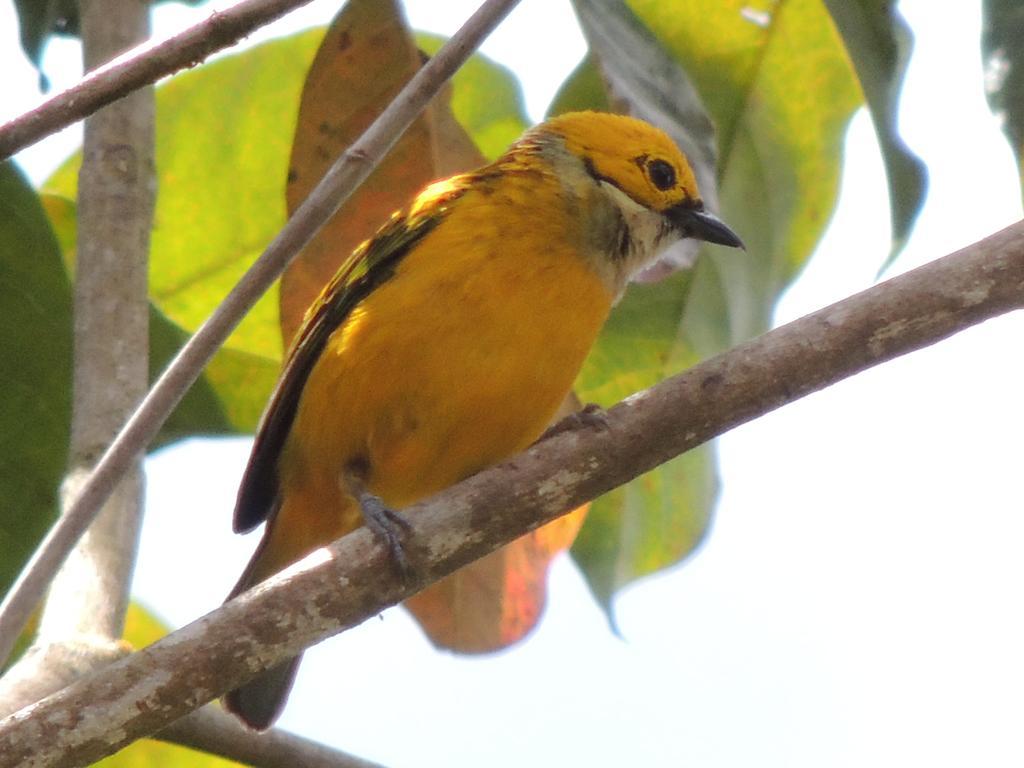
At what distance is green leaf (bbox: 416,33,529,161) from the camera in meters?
4.87

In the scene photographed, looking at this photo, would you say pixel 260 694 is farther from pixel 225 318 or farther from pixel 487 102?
pixel 487 102

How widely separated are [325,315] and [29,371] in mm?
764

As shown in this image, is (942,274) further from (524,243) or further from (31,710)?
(31,710)

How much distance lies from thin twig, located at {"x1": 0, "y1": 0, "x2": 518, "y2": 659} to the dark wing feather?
1139 millimetres

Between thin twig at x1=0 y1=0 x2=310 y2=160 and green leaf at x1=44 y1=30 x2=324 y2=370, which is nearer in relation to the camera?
thin twig at x1=0 y1=0 x2=310 y2=160

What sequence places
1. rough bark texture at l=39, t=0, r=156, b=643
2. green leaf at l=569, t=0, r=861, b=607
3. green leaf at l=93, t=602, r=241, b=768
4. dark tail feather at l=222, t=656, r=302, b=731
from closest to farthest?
rough bark texture at l=39, t=0, r=156, b=643 → dark tail feather at l=222, t=656, r=302, b=731 → green leaf at l=569, t=0, r=861, b=607 → green leaf at l=93, t=602, r=241, b=768

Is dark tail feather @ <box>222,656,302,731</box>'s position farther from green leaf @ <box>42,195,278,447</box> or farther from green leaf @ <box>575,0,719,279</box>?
green leaf @ <box>575,0,719,279</box>

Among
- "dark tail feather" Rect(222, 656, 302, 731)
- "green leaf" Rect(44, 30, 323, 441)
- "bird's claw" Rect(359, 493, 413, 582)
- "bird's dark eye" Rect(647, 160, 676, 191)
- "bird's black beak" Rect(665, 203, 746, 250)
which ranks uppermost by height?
"green leaf" Rect(44, 30, 323, 441)

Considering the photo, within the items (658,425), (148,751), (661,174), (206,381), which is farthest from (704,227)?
(148,751)

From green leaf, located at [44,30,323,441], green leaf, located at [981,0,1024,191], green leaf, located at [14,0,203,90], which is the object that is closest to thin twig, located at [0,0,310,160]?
green leaf, located at [14,0,203,90]

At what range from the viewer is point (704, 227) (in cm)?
413

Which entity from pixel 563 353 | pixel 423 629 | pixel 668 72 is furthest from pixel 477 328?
pixel 423 629

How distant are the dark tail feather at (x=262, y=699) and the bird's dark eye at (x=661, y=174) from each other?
170 centimetres

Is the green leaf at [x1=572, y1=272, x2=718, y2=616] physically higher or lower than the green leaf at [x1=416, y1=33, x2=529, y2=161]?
lower
